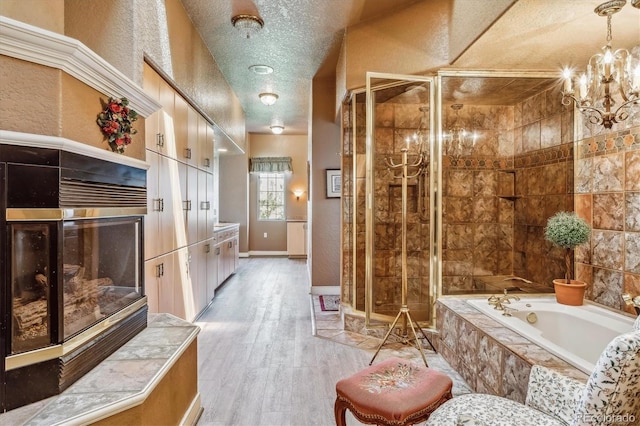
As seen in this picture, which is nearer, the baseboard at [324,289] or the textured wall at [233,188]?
the baseboard at [324,289]

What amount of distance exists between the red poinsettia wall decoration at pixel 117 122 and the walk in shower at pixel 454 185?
2075 millimetres

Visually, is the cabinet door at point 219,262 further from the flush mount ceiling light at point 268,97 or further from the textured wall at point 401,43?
the textured wall at point 401,43

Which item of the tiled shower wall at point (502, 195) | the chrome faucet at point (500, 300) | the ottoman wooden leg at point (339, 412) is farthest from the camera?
the tiled shower wall at point (502, 195)

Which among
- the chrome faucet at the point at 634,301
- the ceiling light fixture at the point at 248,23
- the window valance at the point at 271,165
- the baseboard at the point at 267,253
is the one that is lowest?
the baseboard at the point at 267,253

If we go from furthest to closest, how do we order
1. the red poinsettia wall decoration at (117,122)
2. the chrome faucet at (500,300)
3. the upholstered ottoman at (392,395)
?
the chrome faucet at (500,300) → the red poinsettia wall decoration at (117,122) → the upholstered ottoman at (392,395)

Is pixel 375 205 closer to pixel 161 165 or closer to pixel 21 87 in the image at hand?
pixel 161 165

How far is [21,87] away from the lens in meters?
1.33

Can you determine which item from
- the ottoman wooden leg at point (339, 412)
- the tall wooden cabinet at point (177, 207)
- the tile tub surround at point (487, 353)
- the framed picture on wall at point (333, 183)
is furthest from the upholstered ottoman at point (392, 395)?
the framed picture on wall at point (333, 183)

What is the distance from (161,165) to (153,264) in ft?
2.66

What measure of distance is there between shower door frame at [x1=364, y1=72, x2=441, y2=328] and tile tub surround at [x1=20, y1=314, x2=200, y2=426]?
5.76ft

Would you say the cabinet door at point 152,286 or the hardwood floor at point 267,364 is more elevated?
the cabinet door at point 152,286

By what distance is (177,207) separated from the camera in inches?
128

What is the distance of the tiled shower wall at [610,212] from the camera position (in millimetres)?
2518

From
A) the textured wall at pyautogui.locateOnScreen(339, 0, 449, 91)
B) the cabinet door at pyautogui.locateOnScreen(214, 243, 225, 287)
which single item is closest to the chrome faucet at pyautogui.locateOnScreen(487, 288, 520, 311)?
the textured wall at pyautogui.locateOnScreen(339, 0, 449, 91)
